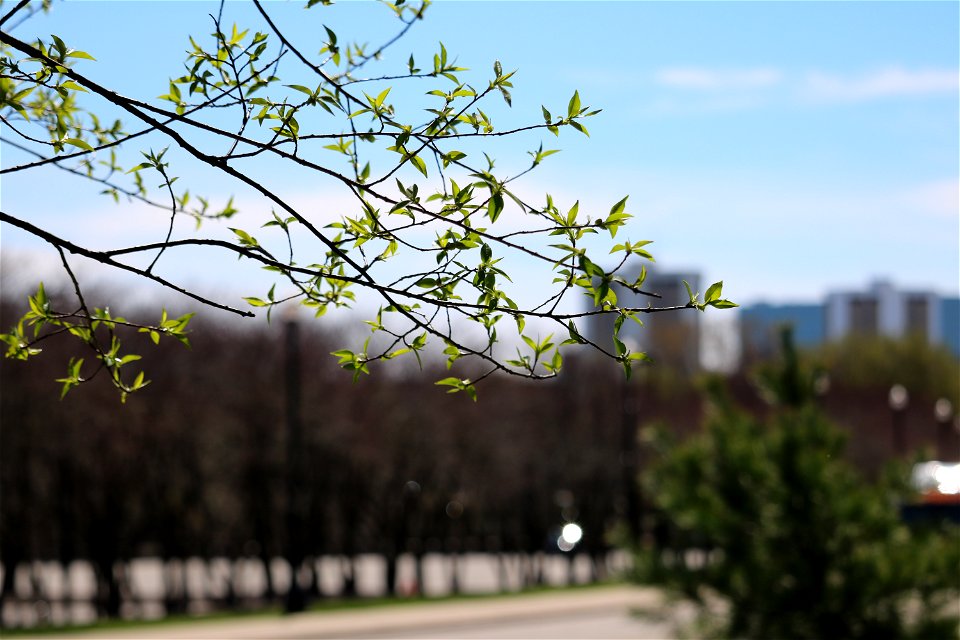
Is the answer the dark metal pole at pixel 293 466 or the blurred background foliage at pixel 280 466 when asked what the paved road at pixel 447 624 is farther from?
the blurred background foliage at pixel 280 466

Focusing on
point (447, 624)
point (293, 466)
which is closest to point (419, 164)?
point (447, 624)

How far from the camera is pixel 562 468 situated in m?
44.6

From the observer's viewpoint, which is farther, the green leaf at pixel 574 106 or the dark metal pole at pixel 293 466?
the dark metal pole at pixel 293 466

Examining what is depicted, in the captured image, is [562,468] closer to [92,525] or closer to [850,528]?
[92,525]

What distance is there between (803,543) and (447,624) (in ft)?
59.1

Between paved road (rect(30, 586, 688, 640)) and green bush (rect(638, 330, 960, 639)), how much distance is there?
43.6ft

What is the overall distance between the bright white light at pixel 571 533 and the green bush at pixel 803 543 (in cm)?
3381

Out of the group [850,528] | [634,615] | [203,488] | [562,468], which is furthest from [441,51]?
[562,468]

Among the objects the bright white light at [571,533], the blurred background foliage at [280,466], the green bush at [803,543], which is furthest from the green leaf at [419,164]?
the bright white light at [571,533]

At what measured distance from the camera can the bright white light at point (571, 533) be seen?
42.7 m

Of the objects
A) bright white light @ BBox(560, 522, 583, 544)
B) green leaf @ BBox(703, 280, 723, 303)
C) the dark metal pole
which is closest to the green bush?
green leaf @ BBox(703, 280, 723, 303)

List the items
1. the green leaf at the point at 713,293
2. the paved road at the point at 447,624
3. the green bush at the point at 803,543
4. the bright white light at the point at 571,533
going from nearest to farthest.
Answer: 1. the green leaf at the point at 713,293
2. the green bush at the point at 803,543
3. the paved road at the point at 447,624
4. the bright white light at the point at 571,533

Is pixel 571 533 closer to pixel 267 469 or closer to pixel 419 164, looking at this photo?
pixel 267 469

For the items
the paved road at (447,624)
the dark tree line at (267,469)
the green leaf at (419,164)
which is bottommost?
the paved road at (447,624)
